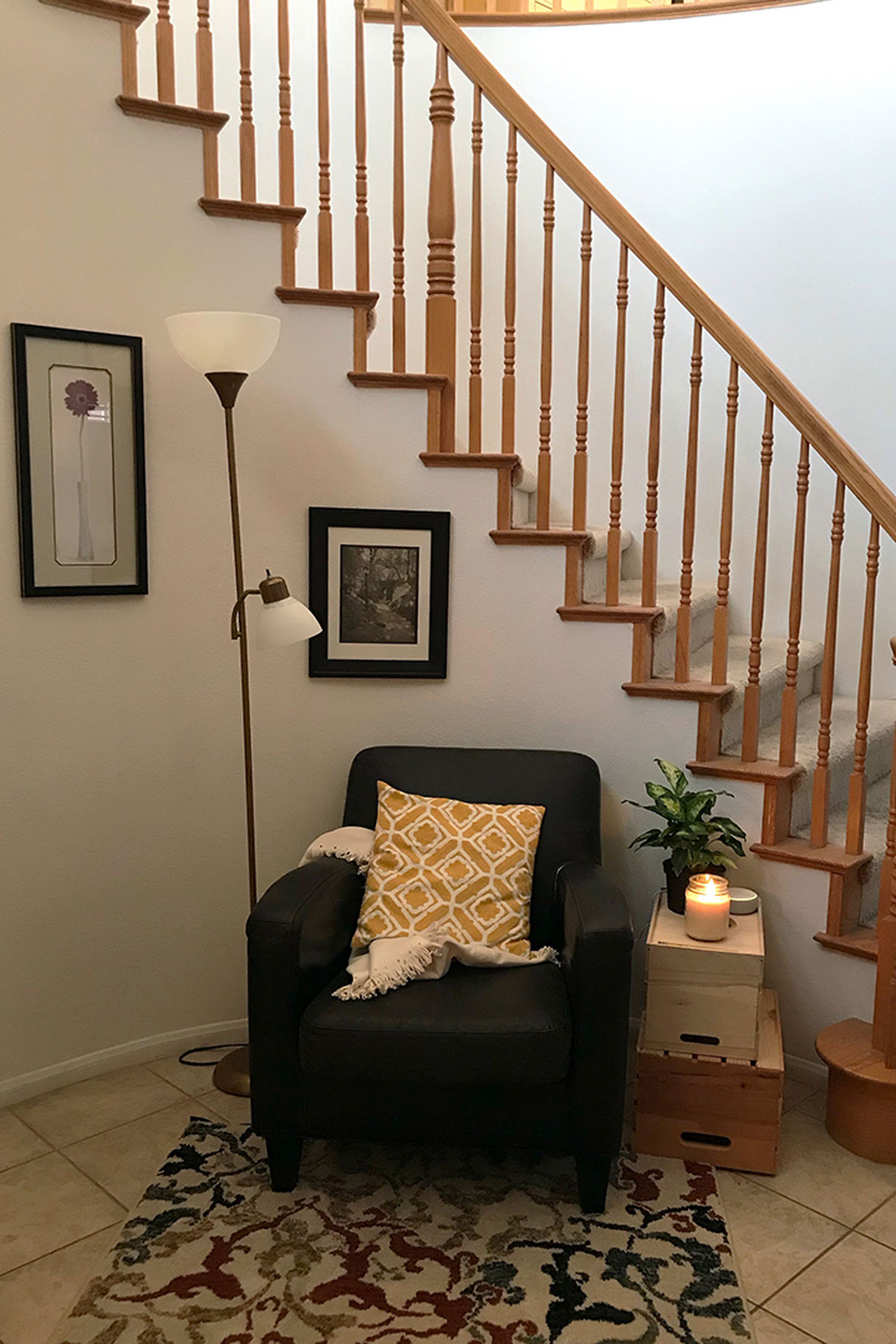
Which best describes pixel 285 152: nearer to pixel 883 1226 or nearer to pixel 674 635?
pixel 674 635

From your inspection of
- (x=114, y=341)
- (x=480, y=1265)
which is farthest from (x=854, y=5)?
(x=480, y=1265)

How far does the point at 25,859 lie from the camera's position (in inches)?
113

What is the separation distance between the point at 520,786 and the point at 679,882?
17.9 inches

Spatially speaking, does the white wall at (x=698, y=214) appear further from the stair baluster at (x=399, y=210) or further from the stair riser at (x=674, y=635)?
the stair baluster at (x=399, y=210)

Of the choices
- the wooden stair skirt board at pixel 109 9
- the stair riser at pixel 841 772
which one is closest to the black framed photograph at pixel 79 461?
the wooden stair skirt board at pixel 109 9

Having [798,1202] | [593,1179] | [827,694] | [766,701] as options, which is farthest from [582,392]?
[798,1202]

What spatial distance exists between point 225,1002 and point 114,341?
177 centimetres

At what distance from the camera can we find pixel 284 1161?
2.49 metres

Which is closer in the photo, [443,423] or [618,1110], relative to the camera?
[618,1110]

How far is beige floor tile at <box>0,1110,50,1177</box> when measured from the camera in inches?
104

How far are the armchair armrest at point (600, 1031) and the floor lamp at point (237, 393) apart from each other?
35.5 inches

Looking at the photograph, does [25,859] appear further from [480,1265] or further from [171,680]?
[480,1265]

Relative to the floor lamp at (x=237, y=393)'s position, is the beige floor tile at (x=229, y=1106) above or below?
below

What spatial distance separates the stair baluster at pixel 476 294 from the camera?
296 centimetres
